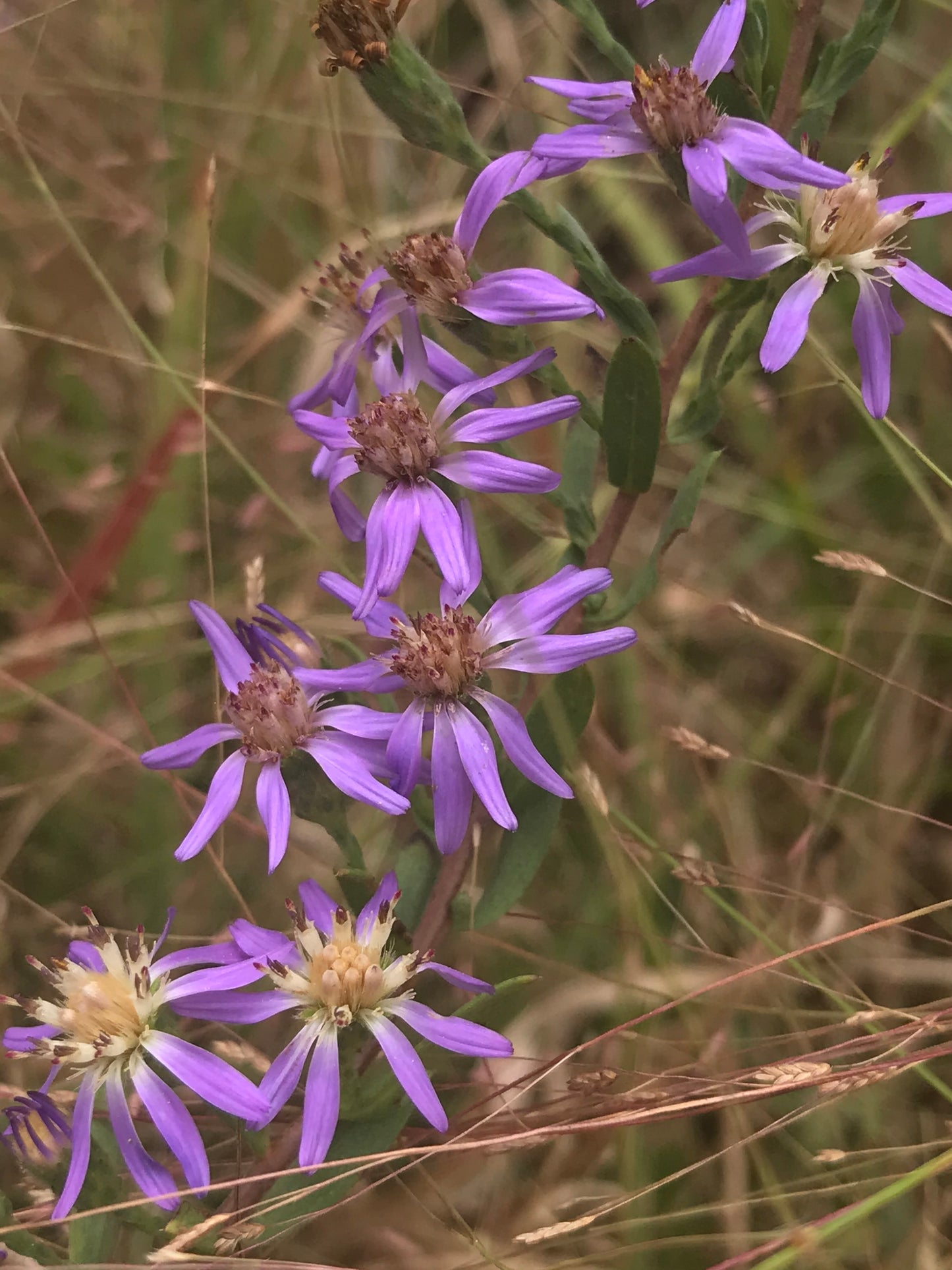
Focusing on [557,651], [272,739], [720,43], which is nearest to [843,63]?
[720,43]

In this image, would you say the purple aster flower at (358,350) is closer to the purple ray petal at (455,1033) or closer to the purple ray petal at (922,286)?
the purple ray petal at (922,286)

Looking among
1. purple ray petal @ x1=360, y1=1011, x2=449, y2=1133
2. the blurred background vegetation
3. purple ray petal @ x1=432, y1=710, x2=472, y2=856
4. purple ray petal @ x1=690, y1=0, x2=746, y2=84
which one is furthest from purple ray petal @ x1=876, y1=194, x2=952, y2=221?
purple ray petal @ x1=360, y1=1011, x2=449, y2=1133

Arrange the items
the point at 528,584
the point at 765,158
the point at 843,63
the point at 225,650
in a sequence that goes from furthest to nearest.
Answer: the point at 528,584 < the point at 225,650 < the point at 843,63 < the point at 765,158

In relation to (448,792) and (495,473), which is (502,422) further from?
(448,792)

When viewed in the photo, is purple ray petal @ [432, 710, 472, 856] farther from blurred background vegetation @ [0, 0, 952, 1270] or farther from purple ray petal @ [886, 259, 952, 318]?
purple ray petal @ [886, 259, 952, 318]

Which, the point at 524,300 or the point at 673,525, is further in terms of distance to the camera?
the point at 673,525
